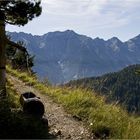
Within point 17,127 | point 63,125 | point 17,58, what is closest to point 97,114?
point 63,125

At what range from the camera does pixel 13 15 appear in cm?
1506

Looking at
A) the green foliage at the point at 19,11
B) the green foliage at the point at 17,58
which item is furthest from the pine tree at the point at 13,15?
the green foliage at the point at 17,58

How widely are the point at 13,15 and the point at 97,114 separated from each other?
4624mm

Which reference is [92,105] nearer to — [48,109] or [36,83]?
[48,109]

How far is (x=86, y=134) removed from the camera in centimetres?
1309

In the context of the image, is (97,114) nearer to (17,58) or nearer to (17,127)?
(17,127)

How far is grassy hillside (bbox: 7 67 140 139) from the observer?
13.0 m

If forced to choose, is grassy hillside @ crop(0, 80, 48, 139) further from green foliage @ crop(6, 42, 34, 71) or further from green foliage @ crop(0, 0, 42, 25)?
green foliage @ crop(6, 42, 34, 71)

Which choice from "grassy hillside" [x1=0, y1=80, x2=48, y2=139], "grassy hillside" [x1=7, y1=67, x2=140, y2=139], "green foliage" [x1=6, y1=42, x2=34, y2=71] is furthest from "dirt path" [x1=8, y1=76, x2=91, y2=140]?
"green foliage" [x1=6, y1=42, x2=34, y2=71]

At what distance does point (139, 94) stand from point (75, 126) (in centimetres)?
17169

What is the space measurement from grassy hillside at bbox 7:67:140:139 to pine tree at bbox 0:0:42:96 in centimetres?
319

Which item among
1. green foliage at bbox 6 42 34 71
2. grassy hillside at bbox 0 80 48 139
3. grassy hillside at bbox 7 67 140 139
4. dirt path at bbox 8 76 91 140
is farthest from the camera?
green foliage at bbox 6 42 34 71

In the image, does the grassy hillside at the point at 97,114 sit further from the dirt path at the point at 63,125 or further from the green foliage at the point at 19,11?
the green foliage at the point at 19,11

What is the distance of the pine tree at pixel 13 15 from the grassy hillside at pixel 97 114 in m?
3.19
